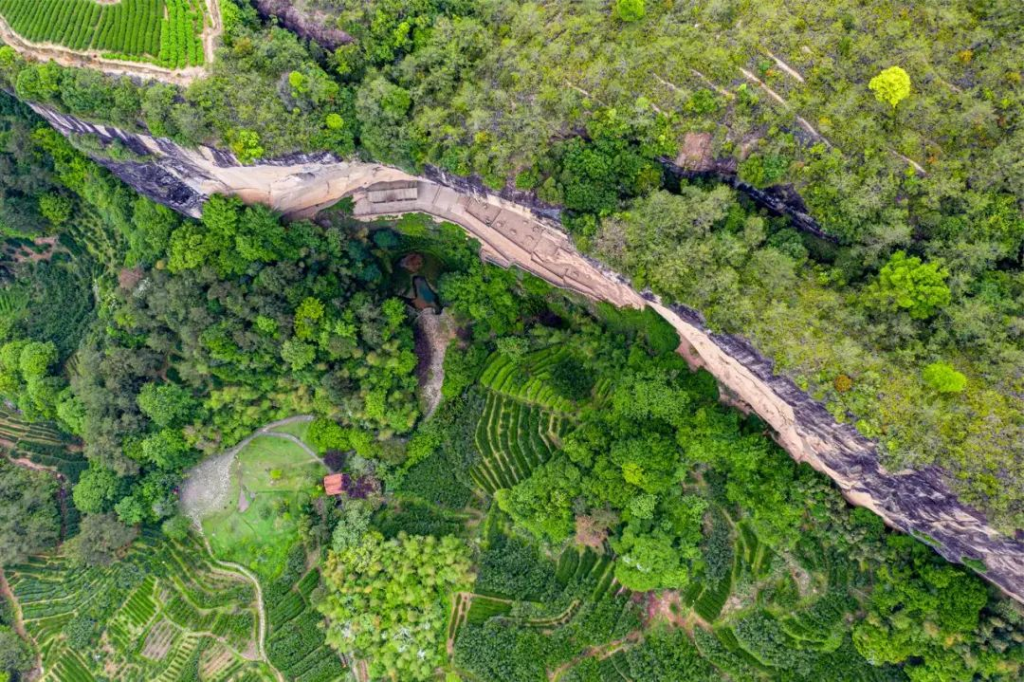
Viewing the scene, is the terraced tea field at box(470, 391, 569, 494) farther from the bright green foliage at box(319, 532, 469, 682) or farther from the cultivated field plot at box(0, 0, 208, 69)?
the cultivated field plot at box(0, 0, 208, 69)

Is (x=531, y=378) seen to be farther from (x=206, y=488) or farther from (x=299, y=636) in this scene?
(x=206, y=488)

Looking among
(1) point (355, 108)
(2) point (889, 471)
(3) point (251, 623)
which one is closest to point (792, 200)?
(2) point (889, 471)

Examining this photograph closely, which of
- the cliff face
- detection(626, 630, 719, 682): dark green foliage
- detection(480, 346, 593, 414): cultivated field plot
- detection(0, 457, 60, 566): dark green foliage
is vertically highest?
the cliff face

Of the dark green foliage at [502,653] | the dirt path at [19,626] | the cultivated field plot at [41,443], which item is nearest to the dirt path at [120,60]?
the cultivated field plot at [41,443]

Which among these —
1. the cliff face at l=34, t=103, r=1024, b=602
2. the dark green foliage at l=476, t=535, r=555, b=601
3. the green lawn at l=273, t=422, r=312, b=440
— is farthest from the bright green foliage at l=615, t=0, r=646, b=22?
the green lawn at l=273, t=422, r=312, b=440

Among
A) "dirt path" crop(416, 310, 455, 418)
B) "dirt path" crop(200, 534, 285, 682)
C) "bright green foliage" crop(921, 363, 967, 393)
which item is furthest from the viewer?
"dirt path" crop(416, 310, 455, 418)

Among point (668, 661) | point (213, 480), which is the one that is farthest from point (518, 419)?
point (213, 480)

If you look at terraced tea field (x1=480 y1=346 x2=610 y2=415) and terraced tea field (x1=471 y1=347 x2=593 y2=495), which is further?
terraced tea field (x1=471 y1=347 x2=593 y2=495)

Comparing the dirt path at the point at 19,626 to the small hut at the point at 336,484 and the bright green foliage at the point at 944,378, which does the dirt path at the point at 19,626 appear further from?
the bright green foliage at the point at 944,378
